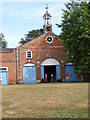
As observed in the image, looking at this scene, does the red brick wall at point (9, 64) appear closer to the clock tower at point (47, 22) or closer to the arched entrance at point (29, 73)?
the arched entrance at point (29, 73)

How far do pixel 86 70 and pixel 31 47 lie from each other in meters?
9.37

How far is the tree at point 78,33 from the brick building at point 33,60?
172 inches

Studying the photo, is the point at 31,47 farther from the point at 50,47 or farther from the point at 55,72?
the point at 55,72

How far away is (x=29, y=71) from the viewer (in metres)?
31.7

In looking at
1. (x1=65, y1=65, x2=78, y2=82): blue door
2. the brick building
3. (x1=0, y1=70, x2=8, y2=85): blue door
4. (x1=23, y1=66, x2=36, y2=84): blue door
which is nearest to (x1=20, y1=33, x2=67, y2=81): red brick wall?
the brick building

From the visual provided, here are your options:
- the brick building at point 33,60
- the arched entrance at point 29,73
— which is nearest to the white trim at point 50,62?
the brick building at point 33,60

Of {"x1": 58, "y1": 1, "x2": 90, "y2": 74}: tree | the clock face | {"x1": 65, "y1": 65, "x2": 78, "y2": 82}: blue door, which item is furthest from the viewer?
the clock face

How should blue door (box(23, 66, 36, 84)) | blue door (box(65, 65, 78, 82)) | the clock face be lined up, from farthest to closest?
the clock face
blue door (box(65, 65, 78, 82))
blue door (box(23, 66, 36, 84))

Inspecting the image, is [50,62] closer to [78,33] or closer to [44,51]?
[44,51]

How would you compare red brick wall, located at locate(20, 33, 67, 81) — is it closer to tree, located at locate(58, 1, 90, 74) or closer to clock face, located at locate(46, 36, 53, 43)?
clock face, located at locate(46, 36, 53, 43)

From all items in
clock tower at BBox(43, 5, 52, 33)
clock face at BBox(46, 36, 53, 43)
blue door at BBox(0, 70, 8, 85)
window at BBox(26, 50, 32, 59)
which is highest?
clock tower at BBox(43, 5, 52, 33)

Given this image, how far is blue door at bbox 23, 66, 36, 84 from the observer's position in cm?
3166

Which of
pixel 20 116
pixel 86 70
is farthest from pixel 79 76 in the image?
pixel 20 116

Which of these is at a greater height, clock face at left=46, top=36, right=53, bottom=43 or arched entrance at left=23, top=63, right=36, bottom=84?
clock face at left=46, top=36, right=53, bottom=43
